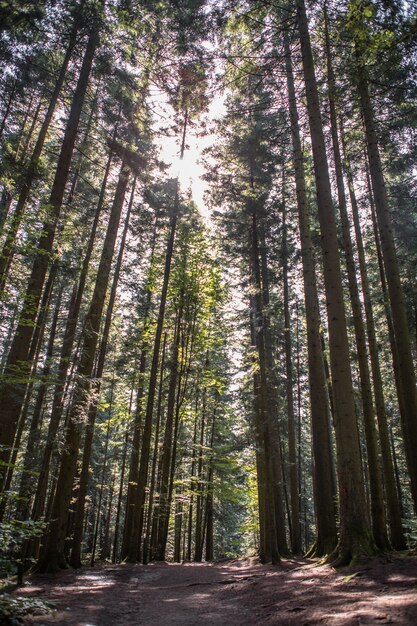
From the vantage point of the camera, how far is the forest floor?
4.11 m

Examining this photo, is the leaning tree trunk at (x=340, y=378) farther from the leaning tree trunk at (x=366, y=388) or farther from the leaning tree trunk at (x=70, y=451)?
the leaning tree trunk at (x=70, y=451)

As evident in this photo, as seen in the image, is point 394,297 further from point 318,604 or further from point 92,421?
point 92,421

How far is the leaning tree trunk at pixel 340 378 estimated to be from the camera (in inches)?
266

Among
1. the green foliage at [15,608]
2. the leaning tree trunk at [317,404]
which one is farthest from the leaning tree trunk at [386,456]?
the green foliage at [15,608]

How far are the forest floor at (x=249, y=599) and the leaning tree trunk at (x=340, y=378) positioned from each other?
0.54m

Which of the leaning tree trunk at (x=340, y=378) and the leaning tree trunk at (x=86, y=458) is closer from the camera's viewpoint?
the leaning tree trunk at (x=340, y=378)

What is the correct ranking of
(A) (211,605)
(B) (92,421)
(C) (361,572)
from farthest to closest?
(B) (92,421) < (A) (211,605) < (C) (361,572)

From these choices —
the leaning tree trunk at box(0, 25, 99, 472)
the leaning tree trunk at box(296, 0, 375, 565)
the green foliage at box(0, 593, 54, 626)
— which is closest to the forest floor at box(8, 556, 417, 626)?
the green foliage at box(0, 593, 54, 626)

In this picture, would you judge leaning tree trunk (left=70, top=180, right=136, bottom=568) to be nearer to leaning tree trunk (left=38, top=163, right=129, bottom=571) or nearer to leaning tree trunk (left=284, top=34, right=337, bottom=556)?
leaning tree trunk (left=38, top=163, right=129, bottom=571)

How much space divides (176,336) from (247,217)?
624cm

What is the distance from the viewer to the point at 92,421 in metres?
14.2

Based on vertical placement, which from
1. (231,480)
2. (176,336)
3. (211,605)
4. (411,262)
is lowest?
(211,605)

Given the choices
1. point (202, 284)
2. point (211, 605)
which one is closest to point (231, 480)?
point (202, 284)

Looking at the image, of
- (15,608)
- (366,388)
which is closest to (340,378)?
(366,388)
